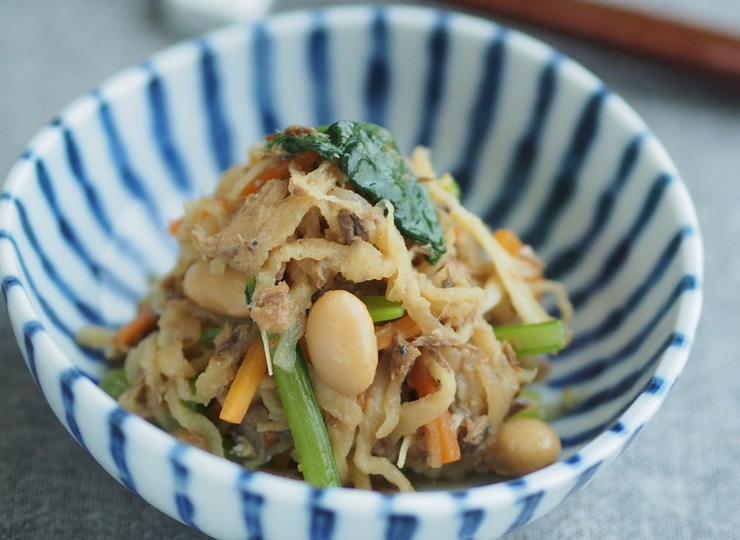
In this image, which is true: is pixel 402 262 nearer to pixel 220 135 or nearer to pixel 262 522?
pixel 262 522

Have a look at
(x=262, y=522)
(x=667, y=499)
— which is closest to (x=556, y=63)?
(x=667, y=499)

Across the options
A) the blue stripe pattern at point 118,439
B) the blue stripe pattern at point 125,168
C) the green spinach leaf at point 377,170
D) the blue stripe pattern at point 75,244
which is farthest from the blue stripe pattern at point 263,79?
the blue stripe pattern at point 118,439

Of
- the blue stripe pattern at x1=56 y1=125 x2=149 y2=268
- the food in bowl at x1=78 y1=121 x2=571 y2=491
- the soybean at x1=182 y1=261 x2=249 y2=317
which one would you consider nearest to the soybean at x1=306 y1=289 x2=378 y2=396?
the food in bowl at x1=78 y1=121 x2=571 y2=491

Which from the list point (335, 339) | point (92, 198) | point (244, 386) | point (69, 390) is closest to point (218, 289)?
point (244, 386)

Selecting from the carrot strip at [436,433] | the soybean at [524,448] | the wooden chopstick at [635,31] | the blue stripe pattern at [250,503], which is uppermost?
the wooden chopstick at [635,31]

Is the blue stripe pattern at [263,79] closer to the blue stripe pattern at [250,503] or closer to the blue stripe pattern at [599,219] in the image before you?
the blue stripe pattern at [599,219]
